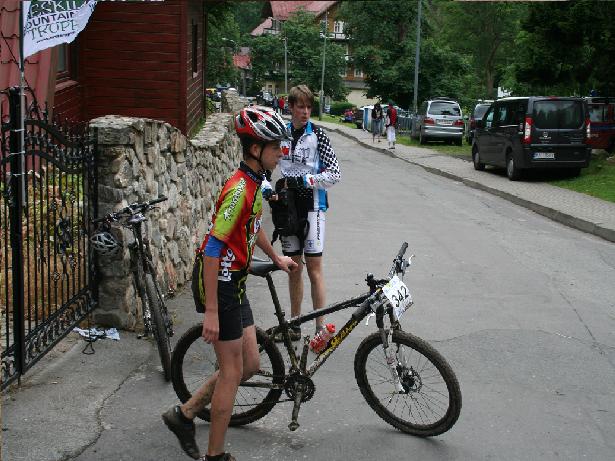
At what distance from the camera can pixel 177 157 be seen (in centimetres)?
880

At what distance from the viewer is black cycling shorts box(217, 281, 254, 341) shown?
4250mm

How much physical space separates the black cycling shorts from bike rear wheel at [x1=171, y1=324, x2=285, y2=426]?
677 mm

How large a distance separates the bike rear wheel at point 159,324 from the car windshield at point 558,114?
15.9 metres

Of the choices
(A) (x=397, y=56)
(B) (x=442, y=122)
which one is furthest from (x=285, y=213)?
(A) (x=397, y=56)

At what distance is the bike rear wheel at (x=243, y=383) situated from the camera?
16.4ft

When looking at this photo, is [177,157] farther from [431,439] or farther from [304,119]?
[431,439]

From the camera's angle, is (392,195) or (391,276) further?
(392,195)

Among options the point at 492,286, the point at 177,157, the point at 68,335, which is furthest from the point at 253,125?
the point at 492,286

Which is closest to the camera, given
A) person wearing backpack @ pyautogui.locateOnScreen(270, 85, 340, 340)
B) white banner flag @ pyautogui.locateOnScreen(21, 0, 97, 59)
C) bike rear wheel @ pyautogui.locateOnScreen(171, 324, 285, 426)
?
bike rear wheel @ pyautogui.locateOnScreen(171, 324, 285, 426)

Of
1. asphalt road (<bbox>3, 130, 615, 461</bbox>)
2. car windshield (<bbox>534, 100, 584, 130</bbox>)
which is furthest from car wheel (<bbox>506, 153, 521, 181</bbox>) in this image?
asphalt road (<bbox>3, 130, 615, 461</bbox>)

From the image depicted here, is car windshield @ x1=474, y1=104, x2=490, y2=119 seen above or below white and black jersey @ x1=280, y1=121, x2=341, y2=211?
below

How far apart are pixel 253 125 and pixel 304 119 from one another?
2.46 meters

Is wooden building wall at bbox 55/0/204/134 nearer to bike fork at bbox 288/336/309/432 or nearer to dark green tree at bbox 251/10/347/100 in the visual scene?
bike fork at bbox 288/336/309/432

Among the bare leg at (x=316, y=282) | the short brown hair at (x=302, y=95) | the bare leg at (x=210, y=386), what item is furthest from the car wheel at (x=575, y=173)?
the bare leg at (x=210, y=386)
